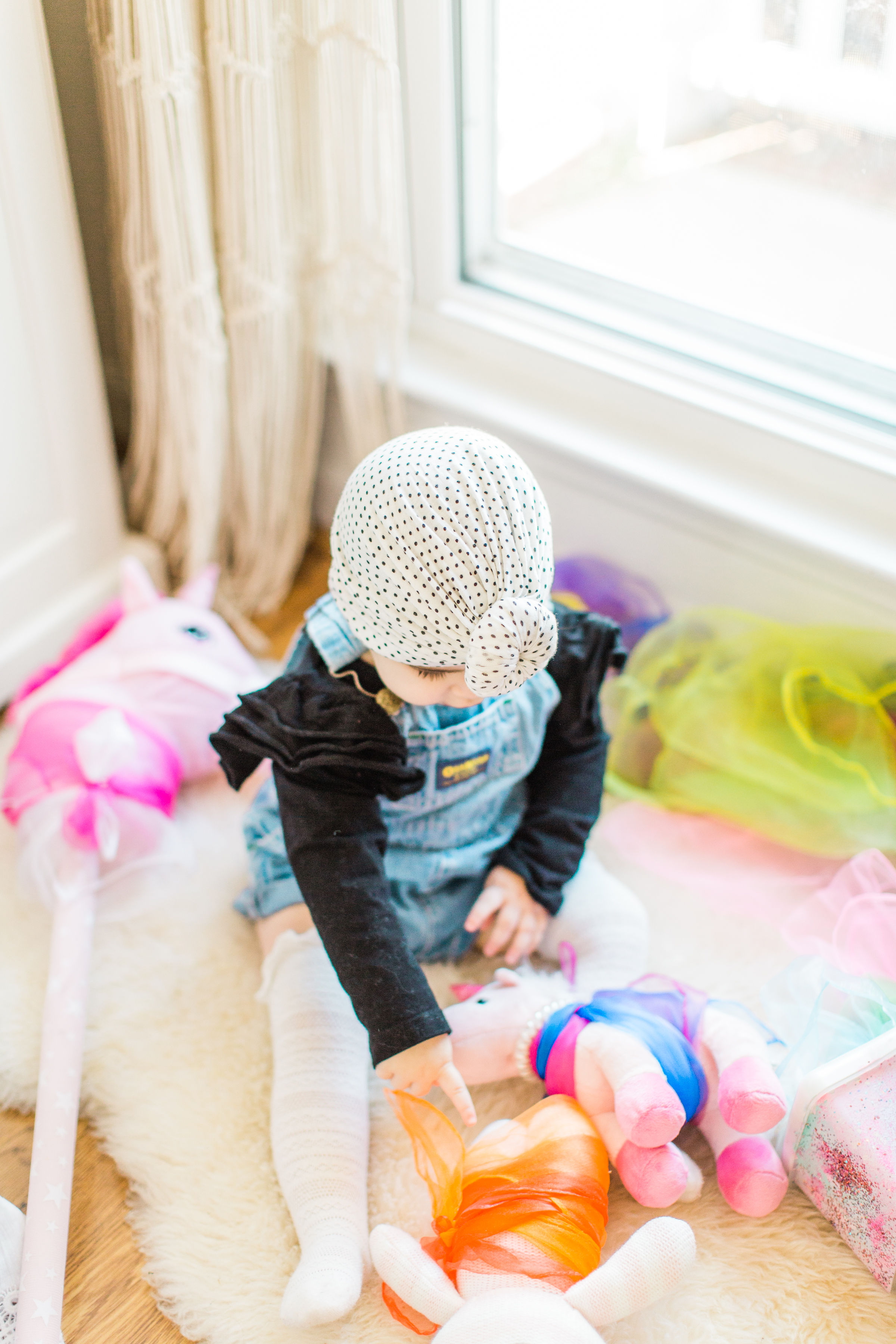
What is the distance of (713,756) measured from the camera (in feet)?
3.71

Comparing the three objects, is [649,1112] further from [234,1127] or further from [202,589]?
[202,589]

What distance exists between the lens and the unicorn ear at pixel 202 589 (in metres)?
1.26

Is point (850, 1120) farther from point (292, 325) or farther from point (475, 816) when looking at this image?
point (292, 325)

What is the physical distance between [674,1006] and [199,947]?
428 millimetres

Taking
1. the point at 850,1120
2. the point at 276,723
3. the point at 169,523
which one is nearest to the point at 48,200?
the point at 169,523

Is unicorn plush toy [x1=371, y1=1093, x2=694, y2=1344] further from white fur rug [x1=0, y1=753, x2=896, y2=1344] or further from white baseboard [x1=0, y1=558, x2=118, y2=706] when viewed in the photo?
white baseboard [x1=0, y1=558, x2=118, y2=706]

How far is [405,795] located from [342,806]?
6cm

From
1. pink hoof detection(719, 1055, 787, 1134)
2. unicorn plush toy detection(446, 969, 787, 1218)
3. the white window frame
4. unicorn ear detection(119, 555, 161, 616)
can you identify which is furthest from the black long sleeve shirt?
the white window frame

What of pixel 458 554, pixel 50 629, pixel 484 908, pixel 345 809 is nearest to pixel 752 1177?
pixel 484 908

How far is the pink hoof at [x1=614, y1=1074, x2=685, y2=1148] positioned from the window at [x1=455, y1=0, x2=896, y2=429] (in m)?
0.69

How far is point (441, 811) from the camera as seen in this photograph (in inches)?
38.9

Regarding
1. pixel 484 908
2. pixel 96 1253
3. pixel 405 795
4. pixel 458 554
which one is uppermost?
pixel 458 554

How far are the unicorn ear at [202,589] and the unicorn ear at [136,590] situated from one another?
35mm

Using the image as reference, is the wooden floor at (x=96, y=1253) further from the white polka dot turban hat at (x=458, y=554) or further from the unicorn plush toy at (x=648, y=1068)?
the white polka dot turban hat at (x=458, y=554)
